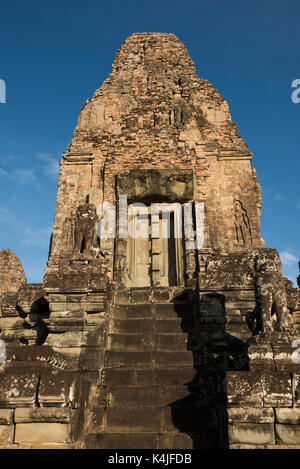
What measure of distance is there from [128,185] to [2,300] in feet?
21.3

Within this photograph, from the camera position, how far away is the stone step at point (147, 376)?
6508mm

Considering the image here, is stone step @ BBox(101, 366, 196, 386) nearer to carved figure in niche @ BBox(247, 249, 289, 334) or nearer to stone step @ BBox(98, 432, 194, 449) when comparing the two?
stone step @ BBox(98, 432, 194, 449)

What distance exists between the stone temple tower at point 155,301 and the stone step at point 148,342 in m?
0.03

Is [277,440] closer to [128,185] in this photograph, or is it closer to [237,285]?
[237,285]

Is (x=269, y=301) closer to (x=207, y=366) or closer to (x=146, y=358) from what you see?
(x=207, y=366)

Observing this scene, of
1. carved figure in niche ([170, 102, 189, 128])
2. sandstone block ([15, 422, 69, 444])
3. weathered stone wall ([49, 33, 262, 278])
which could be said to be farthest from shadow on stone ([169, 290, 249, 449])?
carved figure in niche ([170, 102, 189, 128])

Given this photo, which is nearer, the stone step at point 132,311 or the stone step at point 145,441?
the stone step at point 145,441

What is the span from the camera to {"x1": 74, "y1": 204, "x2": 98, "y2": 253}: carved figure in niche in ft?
30.4

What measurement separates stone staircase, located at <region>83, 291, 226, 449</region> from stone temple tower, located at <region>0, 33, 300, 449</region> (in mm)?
22

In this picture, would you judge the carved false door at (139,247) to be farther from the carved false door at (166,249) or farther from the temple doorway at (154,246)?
the carved false door at (166,249)

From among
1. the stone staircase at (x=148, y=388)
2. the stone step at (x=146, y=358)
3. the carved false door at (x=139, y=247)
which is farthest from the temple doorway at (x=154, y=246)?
the stone step at (x=146, y=358)

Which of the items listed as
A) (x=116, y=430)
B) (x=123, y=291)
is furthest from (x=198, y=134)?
(x=116, y=430)

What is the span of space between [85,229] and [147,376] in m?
4.12

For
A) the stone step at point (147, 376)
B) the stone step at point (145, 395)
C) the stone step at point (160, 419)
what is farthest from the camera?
the stone step at point (147, 376)
